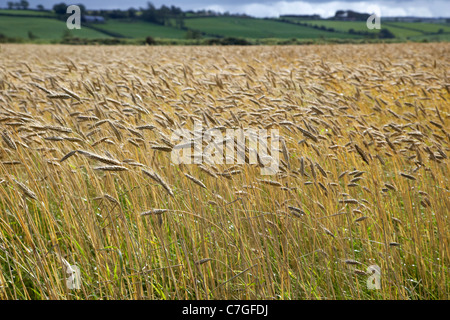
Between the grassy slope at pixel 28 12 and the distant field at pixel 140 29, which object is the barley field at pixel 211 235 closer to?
the distant field at pixel 140 29

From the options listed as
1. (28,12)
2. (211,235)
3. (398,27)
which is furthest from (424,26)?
(211,235)

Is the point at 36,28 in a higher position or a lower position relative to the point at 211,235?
higher

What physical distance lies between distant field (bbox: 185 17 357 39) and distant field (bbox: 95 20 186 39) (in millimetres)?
2960

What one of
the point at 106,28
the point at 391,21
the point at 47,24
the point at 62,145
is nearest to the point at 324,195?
the point at 62,145

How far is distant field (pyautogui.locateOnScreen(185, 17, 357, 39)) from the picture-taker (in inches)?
1848

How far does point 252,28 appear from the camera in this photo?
171 feet

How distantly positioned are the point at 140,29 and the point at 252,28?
14.8 m

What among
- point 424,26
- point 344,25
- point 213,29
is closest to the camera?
point 213,29

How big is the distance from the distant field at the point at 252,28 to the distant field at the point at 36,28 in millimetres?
13903

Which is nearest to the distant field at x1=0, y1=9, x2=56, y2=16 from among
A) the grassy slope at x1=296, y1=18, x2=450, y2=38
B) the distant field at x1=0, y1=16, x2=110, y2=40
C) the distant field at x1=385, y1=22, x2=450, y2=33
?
the distant field at x1=0, y1=16, x2=110, y2=40

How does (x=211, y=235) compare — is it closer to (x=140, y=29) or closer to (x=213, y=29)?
(x=213, y=29)

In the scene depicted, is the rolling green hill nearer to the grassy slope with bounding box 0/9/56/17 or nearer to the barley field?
the grassy slope with bounding box 0/9/56/17
